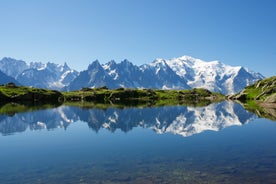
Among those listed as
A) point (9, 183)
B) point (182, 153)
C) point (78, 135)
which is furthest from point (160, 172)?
point (78, 135)

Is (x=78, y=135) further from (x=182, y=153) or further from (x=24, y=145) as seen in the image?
(x=182, y=153)

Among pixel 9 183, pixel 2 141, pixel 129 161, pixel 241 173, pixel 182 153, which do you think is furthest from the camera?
pixel 2 141

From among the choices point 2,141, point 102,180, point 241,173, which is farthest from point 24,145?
point 241,173

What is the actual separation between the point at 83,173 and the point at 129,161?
7.09 meters

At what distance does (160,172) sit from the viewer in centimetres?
3117

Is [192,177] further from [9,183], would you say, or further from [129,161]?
[9,183]

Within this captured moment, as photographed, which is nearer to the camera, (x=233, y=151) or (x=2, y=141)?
(x=233, y=151)

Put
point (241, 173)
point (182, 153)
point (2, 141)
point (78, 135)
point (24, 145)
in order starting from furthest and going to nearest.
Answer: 1. point (78, 135)
2. point (2, 141)
3. point (24, 145)
4. point (182, 153)
5. point (241, 173)

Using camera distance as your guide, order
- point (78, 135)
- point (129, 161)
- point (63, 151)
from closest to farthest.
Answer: point (129, 161) < point (63, 151) < point (78, 135)

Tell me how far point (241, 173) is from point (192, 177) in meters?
5.29

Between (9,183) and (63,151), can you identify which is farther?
(63,151)

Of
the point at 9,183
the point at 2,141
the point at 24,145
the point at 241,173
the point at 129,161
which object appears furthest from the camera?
the point at 2,141

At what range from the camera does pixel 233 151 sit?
42.5 m

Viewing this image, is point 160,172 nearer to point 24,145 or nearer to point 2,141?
point 24,145
